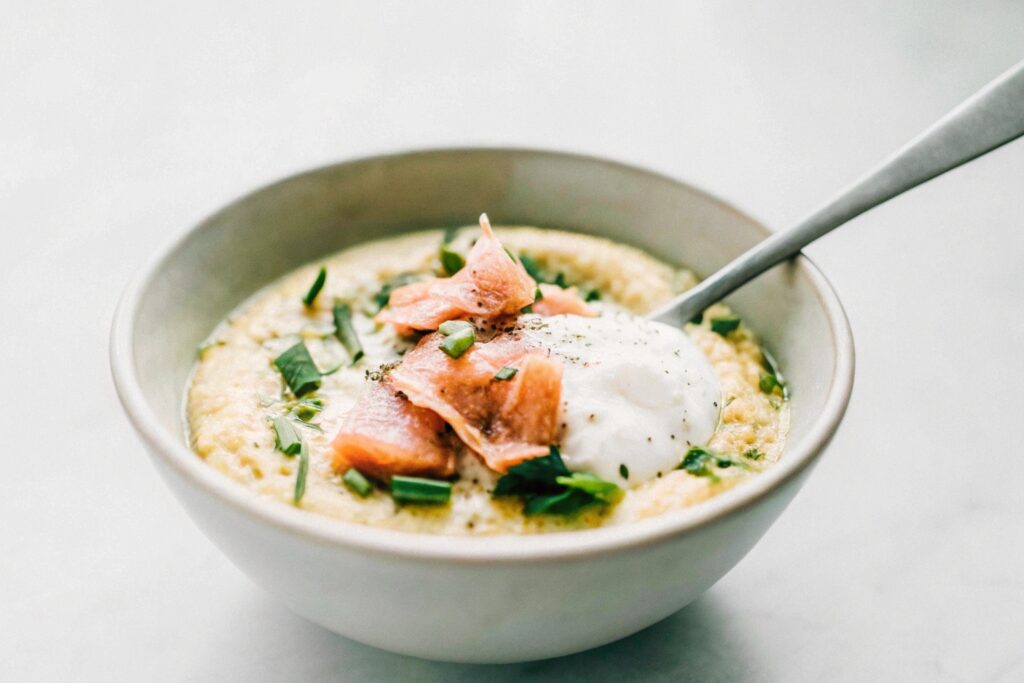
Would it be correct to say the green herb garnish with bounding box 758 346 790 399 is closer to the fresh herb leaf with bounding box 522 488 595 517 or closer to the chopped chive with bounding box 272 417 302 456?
the fresh herb leaf with bounding box 522 488 595 517

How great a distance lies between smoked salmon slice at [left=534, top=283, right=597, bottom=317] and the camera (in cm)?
298

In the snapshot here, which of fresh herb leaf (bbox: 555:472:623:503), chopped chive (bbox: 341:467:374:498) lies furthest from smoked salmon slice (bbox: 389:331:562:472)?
chopped chive (bbox: 341:467:374:498)

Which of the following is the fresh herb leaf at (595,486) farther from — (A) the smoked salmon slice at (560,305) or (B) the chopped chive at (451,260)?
(B) the chopped chive at (451,260)

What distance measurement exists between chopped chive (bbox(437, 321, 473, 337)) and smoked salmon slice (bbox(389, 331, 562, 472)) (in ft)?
0.20

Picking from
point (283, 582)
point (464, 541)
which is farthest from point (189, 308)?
point (464, 541)

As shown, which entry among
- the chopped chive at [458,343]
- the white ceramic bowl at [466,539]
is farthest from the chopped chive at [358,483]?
the chopped chive at [458,343]

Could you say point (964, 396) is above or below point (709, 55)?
below

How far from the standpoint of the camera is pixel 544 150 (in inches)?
134

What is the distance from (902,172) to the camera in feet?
8.86

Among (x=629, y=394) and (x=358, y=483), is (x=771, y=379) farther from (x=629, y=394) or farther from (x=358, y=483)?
(x=358, y=483)

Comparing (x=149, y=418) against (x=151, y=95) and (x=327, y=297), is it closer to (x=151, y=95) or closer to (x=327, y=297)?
(x=327, y=297)

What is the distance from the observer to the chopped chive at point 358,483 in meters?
2.28

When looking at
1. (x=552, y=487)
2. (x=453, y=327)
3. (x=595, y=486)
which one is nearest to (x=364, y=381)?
(x=453, y=327)

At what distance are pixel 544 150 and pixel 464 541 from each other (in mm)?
1905
